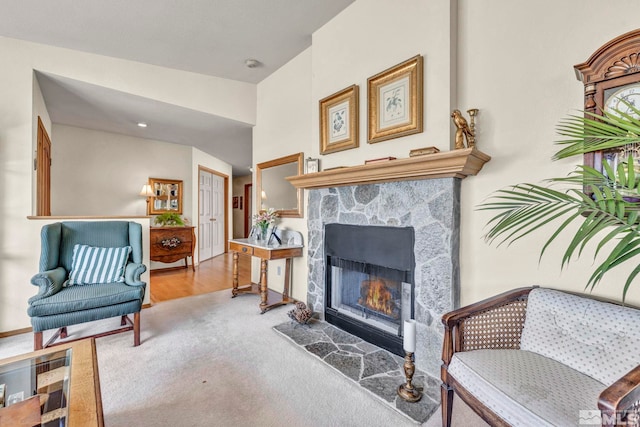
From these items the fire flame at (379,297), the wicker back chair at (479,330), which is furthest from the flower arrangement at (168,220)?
the wicker back chair at (479,330)

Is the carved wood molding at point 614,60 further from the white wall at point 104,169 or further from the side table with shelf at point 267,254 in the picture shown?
the white wall at point 104,169

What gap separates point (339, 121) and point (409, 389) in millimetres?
2143

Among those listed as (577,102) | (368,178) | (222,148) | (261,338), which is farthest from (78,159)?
(577,102)

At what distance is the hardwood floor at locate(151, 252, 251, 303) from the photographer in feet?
13.0

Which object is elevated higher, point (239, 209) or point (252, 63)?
point (252, 63)

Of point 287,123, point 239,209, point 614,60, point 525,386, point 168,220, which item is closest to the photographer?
point 525,386

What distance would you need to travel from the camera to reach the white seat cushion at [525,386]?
105cm

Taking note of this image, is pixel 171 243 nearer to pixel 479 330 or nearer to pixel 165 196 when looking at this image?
pixel 165 196

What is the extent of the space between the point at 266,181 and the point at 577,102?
10.3 feet

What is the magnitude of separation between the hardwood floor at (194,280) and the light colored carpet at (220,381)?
40.5 inches

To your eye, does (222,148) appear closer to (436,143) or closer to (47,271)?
(47,271)

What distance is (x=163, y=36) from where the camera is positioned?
2852 mm

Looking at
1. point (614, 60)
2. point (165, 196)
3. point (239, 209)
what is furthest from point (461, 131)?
point (239, 209)

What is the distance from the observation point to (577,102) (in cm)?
157
